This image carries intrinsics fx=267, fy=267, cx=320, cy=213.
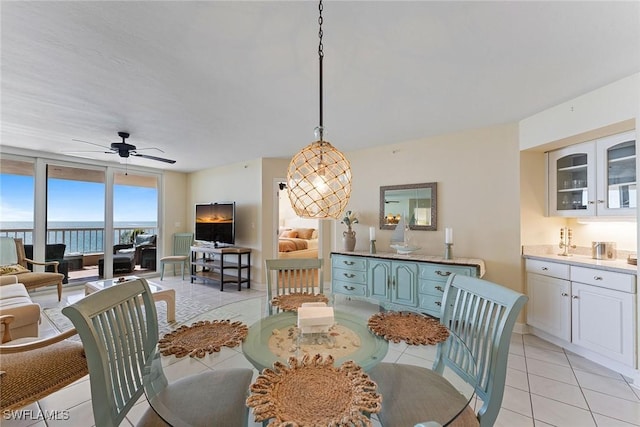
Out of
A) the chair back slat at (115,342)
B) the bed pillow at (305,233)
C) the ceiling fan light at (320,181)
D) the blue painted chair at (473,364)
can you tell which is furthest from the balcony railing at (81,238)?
the blue painted chair at (473,364)

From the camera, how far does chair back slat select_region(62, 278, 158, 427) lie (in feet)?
3.43

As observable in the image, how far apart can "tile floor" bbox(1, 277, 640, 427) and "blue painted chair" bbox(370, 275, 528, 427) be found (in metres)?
0.11

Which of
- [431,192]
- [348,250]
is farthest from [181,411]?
[431,192]

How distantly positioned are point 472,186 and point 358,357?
9.76 ft

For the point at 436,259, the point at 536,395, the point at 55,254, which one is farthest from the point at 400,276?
the point at 55,254

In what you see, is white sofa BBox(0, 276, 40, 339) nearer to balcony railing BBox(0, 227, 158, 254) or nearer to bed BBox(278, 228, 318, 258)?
balcony railing BBox(0, 227, 158, 254)

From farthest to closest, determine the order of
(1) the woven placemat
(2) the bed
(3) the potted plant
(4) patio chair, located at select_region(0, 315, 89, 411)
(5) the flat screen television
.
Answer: (2) the bed → (5) the flat screen television → (3) the potted plant → (4) patio chair, located at select_region(0, 315, 89, 411) → (1) the woven placemat

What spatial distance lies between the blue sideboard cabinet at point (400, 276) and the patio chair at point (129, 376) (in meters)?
1.97

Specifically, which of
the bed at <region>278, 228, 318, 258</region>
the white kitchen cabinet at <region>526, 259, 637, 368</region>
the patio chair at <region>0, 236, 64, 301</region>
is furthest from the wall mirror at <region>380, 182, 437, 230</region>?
the patio chair at <region>0, 236, 64, 301</region>

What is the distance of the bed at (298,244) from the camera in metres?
6.17

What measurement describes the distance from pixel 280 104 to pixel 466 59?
5.39 feet

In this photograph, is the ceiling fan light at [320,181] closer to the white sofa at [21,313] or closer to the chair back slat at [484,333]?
the chair back slat at [484,333]

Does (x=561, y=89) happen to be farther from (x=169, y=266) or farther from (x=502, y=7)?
(x=169, y=266)

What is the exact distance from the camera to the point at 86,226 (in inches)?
206
